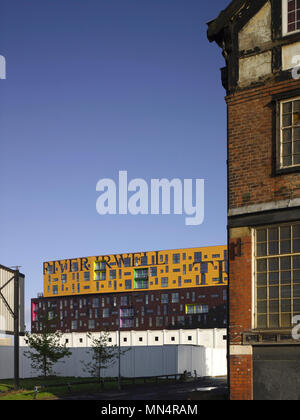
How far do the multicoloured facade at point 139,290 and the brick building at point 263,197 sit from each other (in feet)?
304

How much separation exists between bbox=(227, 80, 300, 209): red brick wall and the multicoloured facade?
9263 centimetres

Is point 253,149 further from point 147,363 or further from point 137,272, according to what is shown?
point 137,272

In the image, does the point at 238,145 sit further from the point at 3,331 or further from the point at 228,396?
the point at 3,331

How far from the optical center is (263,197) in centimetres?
1792

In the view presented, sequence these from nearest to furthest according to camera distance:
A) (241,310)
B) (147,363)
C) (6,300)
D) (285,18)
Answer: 1. (241,310)
2. (285,18)
3. (6,300)
4. (147,363)

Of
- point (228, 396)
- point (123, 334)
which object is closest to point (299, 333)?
point (228, 396)

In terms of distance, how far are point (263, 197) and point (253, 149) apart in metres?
1.49

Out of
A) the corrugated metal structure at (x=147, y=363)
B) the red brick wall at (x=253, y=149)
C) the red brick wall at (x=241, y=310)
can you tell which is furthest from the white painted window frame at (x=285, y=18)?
the corrugated metal structure at (x=147, y=363)

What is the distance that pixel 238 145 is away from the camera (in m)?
18.7

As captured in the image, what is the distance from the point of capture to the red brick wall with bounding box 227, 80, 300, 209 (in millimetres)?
17828
